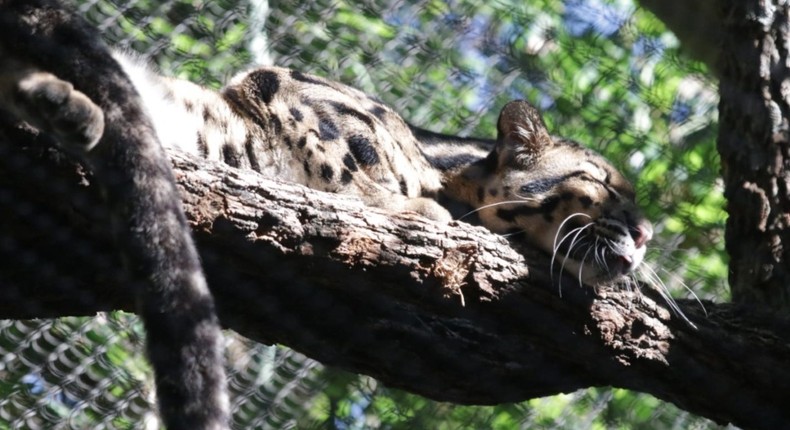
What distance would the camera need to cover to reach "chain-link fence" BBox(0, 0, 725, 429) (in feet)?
11.8

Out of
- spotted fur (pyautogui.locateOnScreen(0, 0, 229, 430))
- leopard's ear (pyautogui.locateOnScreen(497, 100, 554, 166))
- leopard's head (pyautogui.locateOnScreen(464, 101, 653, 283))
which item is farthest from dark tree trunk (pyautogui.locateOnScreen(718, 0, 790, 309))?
spotted fur (pyautogui.locateOnScreen(0, 0, 229, 430))

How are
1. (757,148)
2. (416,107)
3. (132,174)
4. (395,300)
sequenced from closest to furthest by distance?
(132,174) < (395,300) < (757,148) < (416,107)

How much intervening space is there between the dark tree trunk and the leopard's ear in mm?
558

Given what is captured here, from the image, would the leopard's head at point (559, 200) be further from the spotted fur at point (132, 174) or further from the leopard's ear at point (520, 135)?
the spotted fur at point (132, 174)

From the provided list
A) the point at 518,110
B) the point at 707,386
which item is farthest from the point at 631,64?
the point at 707,386

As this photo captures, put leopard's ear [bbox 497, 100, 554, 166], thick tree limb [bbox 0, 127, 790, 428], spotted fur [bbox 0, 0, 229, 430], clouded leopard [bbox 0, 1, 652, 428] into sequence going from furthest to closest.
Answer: leopard's ear [bbox 497, 100, 554, 166]
clouded leopard [bbox 0, 1, 652, 428]
thick tree limb [bbox 0, 127, 790, 428]
spotted fur [bbox 0, 0, 229, 430]

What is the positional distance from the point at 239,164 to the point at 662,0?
1.59 m

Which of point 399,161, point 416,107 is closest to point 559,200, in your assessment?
point 399,161

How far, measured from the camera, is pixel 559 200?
2.46 meters

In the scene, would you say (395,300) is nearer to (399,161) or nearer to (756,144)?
(399,161)

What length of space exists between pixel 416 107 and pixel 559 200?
5.21 feet

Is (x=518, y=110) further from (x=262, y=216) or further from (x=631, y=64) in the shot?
(x=631, y=64)

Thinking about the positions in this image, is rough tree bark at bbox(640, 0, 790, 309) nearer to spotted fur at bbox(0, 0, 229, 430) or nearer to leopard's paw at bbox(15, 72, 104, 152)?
spotted fur at bbox(0, 0, 229, 430)

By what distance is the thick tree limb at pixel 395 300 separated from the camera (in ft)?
6.10
